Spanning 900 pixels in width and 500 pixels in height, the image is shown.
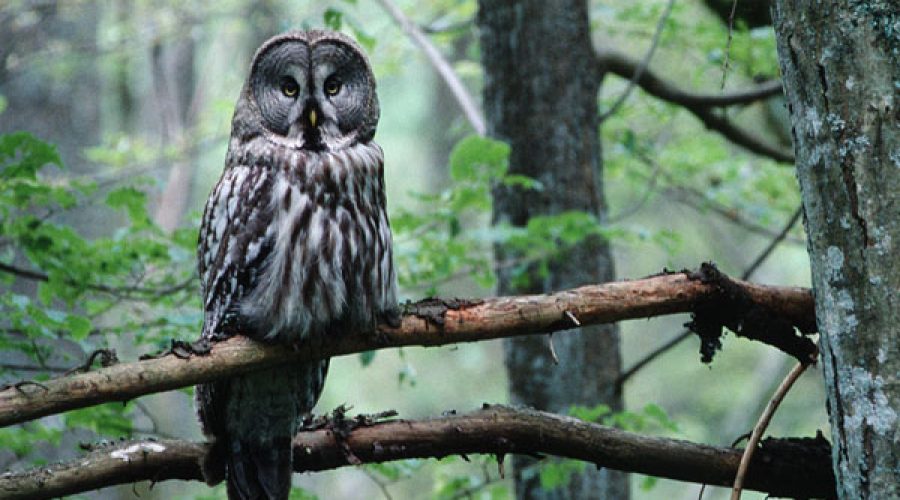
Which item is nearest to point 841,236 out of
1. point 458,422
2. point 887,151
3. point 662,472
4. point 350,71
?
point 887,151

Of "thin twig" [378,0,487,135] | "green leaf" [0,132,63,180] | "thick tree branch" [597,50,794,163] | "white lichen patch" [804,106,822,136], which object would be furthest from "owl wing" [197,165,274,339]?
"thick tree branch" [597,50,794,163]

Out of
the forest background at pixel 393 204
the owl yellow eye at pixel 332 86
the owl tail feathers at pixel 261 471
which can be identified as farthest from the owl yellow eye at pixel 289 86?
the owl tail feathers at pixel 261 471

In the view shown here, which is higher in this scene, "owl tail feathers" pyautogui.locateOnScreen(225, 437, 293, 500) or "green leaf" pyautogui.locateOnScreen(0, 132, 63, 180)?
"green leaf" pyautogui.locateOnScreen(0, 132, 63, 180)

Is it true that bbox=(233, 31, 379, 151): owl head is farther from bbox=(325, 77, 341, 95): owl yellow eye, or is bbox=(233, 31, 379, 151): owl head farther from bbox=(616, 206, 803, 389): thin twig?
bbox=(616, 206, 803, 389): thin twig

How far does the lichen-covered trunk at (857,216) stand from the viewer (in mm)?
2287

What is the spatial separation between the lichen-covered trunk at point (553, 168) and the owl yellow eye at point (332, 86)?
169 cm

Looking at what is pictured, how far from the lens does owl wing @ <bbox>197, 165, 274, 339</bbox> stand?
3236mm

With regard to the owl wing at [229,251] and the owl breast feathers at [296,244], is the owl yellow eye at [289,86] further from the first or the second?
the owl wing at [229,251]

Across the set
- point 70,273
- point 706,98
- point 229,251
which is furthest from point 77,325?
point 706,98

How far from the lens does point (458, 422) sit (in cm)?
295

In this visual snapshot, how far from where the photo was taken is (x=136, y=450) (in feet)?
9.10

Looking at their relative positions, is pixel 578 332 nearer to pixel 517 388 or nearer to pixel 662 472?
pixel 517 388

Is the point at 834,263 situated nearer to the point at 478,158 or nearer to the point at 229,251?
the point at 229,251

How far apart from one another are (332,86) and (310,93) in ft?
0.32
